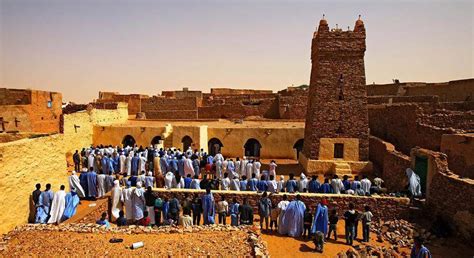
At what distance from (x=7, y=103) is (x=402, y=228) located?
77.0 feet

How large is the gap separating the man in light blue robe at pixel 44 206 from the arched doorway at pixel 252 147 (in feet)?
47.1

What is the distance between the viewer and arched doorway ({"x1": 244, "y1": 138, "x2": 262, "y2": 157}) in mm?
23031

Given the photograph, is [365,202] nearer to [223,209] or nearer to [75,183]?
[223,209]

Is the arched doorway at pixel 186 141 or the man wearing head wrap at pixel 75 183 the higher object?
the arched doorway at pixel 186 141

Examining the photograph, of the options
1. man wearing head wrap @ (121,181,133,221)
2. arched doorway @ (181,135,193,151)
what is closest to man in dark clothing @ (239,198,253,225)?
man wearing head wrap @ (121,181,133,221)

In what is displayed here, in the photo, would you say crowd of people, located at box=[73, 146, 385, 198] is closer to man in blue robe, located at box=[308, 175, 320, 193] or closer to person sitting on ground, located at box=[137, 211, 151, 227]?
man in blue robe, located at box=[308, 175, 320, 193]

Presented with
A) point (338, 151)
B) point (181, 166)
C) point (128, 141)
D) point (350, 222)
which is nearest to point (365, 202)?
point (350, 222)

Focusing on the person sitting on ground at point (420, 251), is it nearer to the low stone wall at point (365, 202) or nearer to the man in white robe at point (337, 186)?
the low stone wall at point (365, 202)

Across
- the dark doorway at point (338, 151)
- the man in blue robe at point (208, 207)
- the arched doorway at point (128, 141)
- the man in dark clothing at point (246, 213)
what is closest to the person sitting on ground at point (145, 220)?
the man in blue robe at point (208, 207)

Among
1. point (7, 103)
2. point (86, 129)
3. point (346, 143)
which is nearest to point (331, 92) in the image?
point (346, 143)

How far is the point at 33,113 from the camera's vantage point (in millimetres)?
20578

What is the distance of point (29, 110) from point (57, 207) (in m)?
13.0

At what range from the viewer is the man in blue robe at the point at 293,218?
10391 millimetres

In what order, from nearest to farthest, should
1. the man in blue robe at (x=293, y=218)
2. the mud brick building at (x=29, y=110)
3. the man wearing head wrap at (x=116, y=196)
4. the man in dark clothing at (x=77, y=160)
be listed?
the man in blue robe at (x=293, y=218)
the man wearing head wrap at (x=116, y=196)
the man in dark clothing at (x=77, y=160)
the mud brick building at (x=29, y=110)
